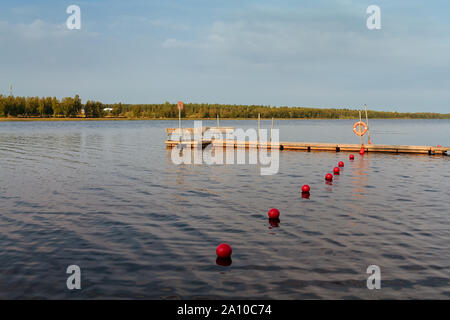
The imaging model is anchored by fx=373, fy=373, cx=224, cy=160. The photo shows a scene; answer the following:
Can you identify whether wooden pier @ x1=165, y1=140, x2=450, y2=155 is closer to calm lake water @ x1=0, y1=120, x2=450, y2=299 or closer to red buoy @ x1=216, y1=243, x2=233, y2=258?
calm lake water @ x1=0, y1=120, x2=450, y2=299

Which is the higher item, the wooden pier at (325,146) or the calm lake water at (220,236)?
the wooden pier at (325,146)

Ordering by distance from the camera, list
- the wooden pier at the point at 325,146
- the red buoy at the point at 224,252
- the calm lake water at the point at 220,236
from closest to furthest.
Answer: the calm lake water at the point at 220,236, the red buoy at the point at 224,252, the wooden pier at the point at 325,146

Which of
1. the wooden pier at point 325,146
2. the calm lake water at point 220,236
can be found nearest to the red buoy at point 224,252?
the calm lake water at point 220,236

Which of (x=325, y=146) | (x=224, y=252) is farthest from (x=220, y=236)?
(x=325, y=146)

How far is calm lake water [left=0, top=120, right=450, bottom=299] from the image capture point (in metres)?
8.84

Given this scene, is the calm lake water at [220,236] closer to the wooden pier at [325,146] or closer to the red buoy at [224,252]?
Answer: the red buoy at [224,252]

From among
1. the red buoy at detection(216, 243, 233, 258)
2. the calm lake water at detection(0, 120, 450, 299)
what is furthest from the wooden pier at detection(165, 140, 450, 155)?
the red buoy at detection(216, 243, 233, 258)

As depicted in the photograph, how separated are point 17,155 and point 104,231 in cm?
2791

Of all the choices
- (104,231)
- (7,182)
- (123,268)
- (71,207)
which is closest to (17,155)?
(7,182)

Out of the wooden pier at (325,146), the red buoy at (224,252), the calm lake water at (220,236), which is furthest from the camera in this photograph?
the wooden pier at (325,146)

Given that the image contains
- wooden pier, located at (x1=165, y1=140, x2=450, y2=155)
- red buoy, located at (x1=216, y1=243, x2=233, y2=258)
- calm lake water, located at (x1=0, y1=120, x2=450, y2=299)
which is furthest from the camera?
wooden pier, located at (x1=165, y1=140, x2=450, y2=155)

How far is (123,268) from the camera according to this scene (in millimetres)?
9797

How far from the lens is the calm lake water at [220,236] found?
348 inches
